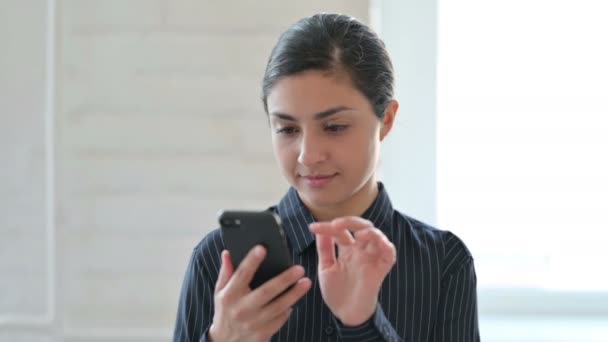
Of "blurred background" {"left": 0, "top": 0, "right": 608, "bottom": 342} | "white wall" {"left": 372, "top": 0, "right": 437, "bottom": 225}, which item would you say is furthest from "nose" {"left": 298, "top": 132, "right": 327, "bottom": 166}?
"white wall" {"left": 372, "top": 0, "right": 437, "bottom": 225}

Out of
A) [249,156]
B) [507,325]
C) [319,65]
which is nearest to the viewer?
[319,65]

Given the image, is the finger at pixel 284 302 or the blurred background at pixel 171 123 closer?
the finger at pixel 284 302

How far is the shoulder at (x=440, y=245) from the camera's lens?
0.96 meters

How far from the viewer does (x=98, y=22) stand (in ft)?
4.34

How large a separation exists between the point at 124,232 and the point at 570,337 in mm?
816

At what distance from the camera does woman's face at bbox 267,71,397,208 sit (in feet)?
2.81

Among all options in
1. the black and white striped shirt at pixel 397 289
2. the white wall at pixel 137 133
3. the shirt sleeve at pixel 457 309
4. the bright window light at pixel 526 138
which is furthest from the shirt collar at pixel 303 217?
the bright window light at pixel 526 138

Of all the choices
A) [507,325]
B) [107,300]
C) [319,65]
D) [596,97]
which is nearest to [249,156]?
[107,300]

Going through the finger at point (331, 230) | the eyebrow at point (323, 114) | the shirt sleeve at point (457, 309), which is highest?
the eyebrow at point (323, 114)

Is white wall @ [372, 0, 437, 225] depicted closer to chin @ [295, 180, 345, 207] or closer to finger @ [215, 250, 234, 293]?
chin @ [295, 180, 345, 207]

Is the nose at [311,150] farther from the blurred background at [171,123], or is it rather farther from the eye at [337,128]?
the blurred background at [171,123]

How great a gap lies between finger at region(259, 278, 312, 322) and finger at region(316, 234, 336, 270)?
0.03 meters

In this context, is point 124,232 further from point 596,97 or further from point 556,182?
point 596,97

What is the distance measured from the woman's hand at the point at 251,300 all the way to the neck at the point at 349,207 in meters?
0.17
